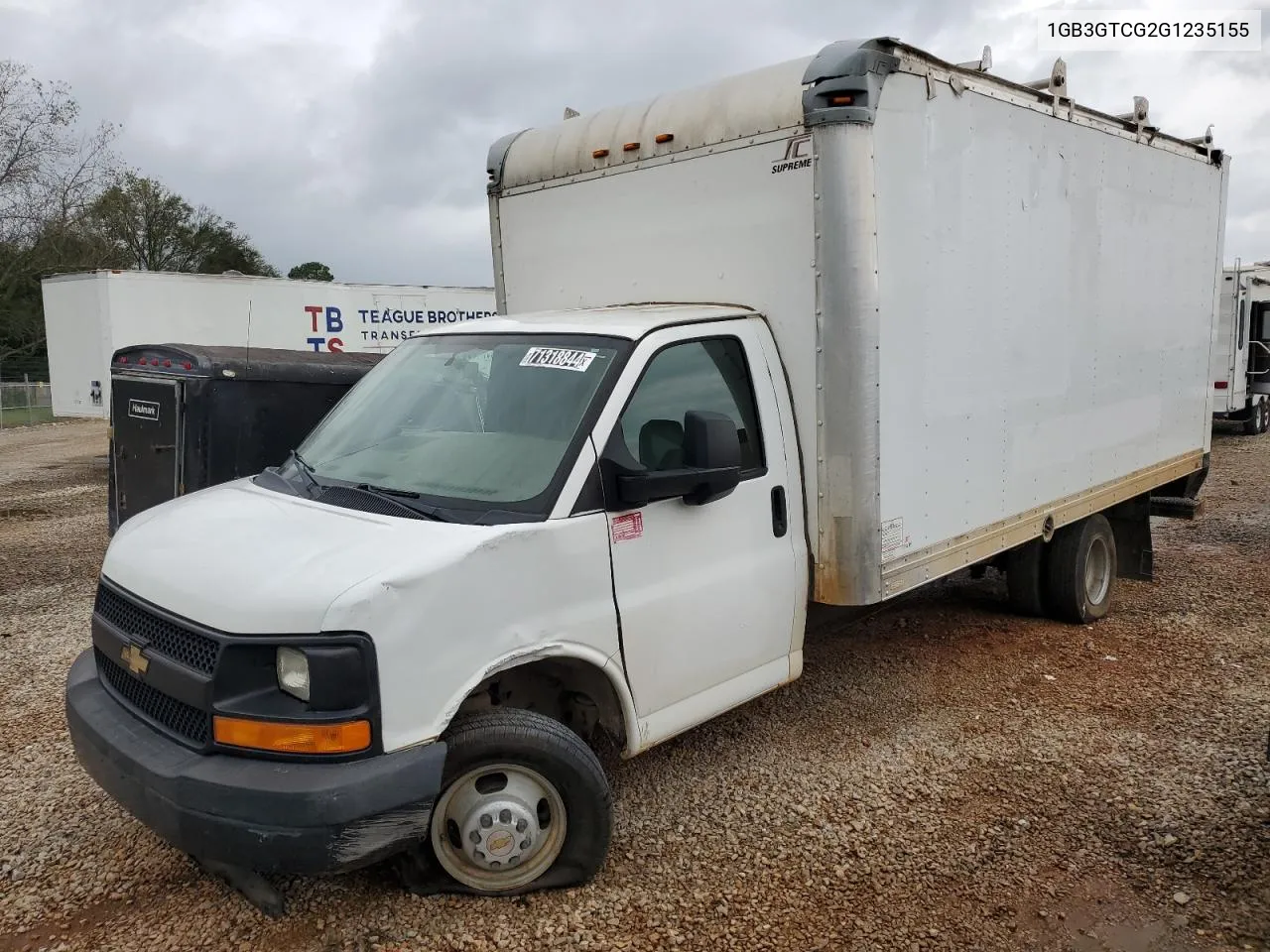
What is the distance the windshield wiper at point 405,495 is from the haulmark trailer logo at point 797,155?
214cm

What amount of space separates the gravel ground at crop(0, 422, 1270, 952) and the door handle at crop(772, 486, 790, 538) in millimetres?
766

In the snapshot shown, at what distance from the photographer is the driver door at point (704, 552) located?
12.3ft

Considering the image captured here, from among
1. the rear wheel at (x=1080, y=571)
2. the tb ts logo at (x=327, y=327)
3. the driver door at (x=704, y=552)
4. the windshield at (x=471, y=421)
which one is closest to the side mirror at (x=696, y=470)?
the driver door at (x=704, y=552)

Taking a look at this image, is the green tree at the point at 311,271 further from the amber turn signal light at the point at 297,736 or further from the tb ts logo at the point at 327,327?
the amber turn signal light at the point at 297,736

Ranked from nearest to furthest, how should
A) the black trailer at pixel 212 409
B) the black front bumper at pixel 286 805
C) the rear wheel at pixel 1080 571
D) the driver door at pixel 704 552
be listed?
the black front bumper at pixel 286 805 → the driver door at pixel 704 552 → the black trailer at pixel 212 409 → the rear wheel at pixel 1080 571

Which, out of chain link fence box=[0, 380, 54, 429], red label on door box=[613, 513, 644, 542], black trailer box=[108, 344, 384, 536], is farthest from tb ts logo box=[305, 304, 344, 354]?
red label on door box=[613, 513, 644, 542]

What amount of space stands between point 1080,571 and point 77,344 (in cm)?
1670

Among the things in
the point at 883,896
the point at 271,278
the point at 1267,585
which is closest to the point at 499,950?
the point at 883,896

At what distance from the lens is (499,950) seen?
3.22 metres

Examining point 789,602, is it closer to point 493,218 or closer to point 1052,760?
point 1052,760

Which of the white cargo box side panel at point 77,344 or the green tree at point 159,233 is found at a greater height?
the green tree at point 159,233

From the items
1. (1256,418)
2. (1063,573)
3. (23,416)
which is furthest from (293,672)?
(23,416)

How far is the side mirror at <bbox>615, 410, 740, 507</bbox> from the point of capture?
3559 millimetres

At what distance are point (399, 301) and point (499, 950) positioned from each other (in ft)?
56.9
